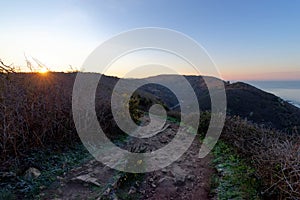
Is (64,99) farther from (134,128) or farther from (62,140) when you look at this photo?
(134,128)

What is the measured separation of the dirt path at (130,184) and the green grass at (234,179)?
30cm

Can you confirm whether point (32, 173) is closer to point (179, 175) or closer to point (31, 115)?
point (31, 115)

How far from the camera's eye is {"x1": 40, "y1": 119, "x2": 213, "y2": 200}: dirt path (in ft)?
14.9

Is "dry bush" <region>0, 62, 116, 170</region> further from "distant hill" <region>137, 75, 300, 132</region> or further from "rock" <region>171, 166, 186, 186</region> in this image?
"distant hill" <region>137, 75, 300, 132</region>

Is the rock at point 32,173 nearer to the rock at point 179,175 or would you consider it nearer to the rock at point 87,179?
Answer: the rock at point 87,179

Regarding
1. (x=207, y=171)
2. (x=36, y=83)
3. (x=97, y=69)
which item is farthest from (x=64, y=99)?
(x=207, y=171)

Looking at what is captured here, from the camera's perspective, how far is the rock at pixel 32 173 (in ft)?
15.6

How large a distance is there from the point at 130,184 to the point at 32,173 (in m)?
2.06

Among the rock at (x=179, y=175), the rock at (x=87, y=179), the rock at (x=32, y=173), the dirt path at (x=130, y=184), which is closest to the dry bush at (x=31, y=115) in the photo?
the rock at (x=32, y=173)

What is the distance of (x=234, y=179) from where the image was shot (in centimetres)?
541

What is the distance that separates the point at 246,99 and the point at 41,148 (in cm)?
3853

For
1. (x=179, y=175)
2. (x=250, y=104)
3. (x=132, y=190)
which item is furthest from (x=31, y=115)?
(x=250, y=104)

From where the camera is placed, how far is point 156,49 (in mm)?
9781

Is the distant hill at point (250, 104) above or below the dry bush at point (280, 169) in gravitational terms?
below
